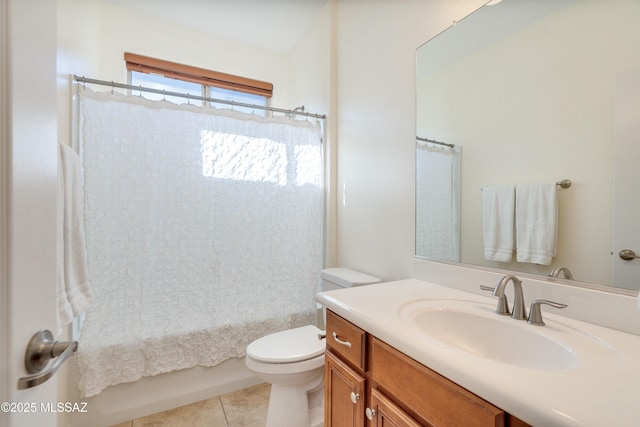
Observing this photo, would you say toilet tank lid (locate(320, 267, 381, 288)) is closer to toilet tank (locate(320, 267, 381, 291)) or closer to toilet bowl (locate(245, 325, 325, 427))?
toilet tank (locate(320, 267, 381, 291))

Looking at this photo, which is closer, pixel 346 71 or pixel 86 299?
pixel 86 299

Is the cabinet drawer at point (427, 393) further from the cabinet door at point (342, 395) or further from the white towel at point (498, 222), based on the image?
the white towel at point (498, 222)

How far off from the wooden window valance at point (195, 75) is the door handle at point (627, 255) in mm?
2744

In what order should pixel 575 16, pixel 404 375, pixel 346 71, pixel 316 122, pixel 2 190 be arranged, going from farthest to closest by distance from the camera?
1. pixel 316 122
2. pixel 346 71
3. pixel 575 16
4. pixel 404 375
5. pixel 2 190

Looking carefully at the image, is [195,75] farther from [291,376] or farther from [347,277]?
[291,376]

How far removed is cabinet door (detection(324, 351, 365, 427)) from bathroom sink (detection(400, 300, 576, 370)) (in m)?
0.28

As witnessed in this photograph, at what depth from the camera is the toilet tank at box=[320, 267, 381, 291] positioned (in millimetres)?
1587

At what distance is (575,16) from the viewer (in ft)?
2.84

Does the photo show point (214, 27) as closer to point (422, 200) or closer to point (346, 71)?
point (346, 71)

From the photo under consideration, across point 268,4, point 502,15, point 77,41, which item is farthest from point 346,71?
point 77,41

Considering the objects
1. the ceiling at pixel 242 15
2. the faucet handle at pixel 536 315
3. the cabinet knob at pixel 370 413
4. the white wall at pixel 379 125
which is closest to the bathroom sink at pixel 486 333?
the faucet handle at pixel 536 315

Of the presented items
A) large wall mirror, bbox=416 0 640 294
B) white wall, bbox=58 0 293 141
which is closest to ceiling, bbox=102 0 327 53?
white wall, bbox=58 0 293 141

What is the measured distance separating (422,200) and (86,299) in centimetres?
158

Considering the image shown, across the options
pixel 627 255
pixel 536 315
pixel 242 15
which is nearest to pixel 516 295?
pixel 536 315
